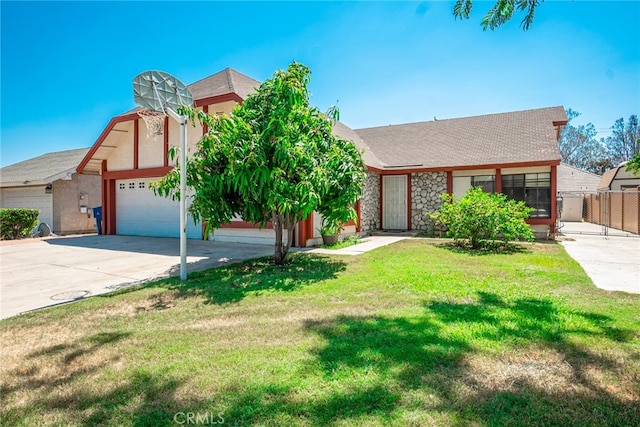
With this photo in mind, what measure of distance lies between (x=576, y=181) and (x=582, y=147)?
1814 cm

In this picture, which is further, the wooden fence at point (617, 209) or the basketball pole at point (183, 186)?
the wooden fence at point (617, 209)

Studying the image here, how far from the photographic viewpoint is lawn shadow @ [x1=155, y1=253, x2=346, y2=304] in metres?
5.46

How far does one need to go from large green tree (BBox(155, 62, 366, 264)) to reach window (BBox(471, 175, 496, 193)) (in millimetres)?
8502

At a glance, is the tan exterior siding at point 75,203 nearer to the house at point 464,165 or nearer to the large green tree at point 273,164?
the large green tree at point 273,164

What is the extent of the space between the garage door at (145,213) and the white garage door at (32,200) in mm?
4661

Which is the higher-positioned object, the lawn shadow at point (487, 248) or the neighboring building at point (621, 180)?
the neighboring building at point (621, 180)

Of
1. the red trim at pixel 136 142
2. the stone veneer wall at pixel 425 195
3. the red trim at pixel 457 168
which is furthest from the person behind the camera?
the stone veneer wall at pixel 425 195

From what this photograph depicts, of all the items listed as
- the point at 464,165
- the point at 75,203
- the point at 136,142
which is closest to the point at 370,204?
the point at 464,165

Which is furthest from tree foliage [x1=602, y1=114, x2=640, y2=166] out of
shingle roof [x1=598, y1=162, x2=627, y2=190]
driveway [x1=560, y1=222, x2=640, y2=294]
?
driveway [x1=560, y1=222, x2=640, y2=294]

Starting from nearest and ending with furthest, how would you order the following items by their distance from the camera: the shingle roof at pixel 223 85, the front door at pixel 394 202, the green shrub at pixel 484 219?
the green shrub at pixel 484 219 → the shingle roof at pixel 223 85 → the front door at pixel 394 202

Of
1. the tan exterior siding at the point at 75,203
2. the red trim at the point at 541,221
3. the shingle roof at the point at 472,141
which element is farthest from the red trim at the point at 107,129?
the red trim at the point at 541,221

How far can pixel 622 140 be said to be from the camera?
4012cm

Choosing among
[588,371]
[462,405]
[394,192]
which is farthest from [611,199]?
[462,405]

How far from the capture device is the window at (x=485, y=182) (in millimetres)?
13898
